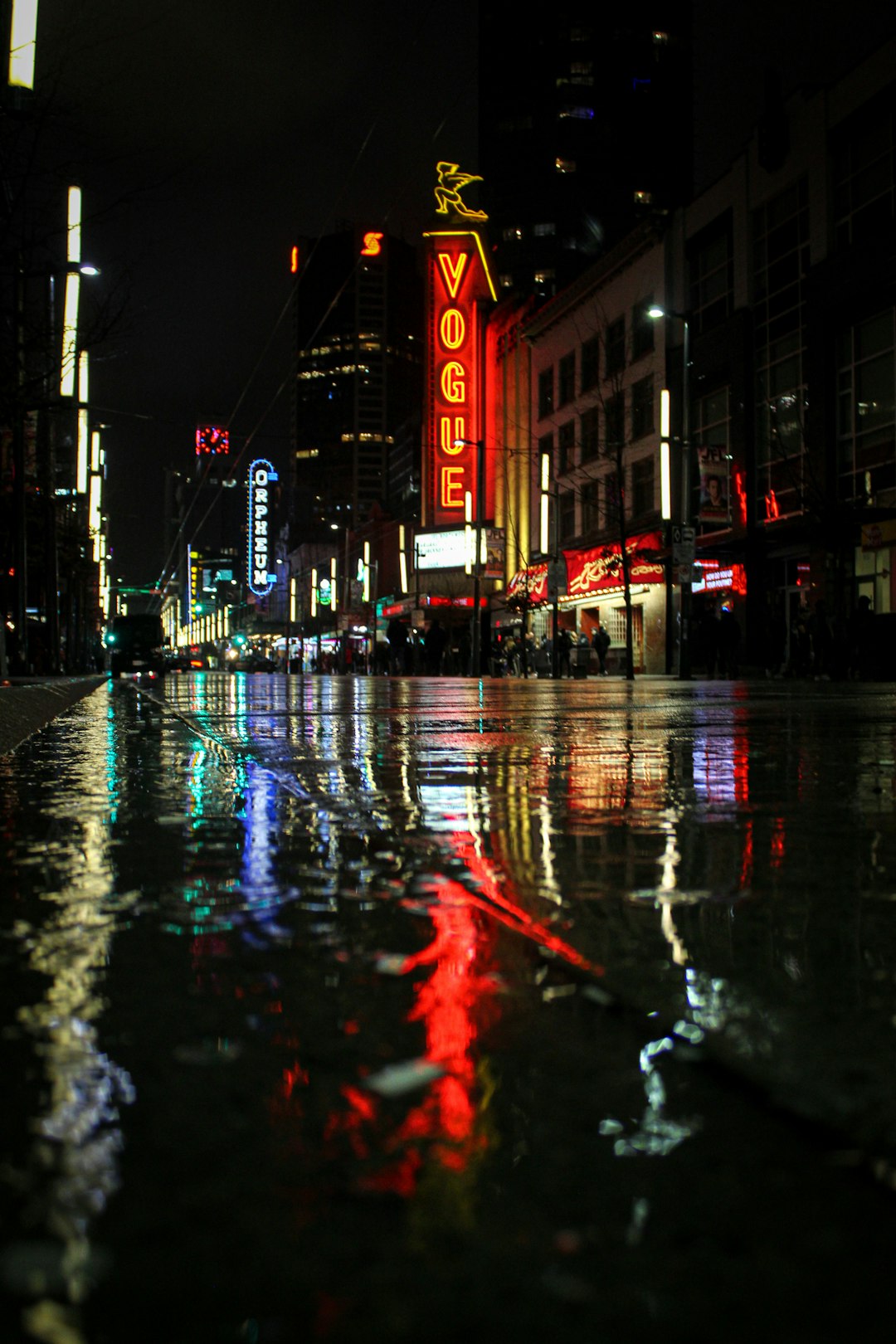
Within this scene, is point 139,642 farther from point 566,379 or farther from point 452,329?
point 566,379

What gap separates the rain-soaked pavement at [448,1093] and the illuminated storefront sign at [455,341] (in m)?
51.9

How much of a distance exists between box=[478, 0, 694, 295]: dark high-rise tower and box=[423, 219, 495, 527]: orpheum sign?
5973 centimetres

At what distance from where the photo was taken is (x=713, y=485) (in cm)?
3062

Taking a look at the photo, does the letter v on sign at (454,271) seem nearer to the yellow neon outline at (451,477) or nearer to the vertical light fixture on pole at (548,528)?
the yellow neon outline at (451,477)

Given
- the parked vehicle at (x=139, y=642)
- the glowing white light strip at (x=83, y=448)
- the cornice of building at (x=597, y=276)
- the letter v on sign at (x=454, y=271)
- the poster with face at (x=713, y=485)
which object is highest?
the letter v on sign at (x=454, y=271)

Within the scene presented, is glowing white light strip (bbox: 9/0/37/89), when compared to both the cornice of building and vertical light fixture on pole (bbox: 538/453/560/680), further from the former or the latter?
the cornice of building

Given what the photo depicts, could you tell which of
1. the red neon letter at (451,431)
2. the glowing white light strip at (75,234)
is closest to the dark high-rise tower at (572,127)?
the red neon letter at (451,431)

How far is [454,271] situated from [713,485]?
89.2ft

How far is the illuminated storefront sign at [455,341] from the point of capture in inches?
2077

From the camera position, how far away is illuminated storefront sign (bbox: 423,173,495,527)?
52.8m

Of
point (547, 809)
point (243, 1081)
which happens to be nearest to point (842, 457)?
point (547, 809)

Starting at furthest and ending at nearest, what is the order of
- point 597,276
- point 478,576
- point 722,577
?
point 478,576, point 597,276, point 722,577

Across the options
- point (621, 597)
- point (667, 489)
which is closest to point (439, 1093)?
point (667, 489)

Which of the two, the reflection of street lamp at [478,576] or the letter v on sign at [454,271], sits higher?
the letter v on sign at [454,271]
